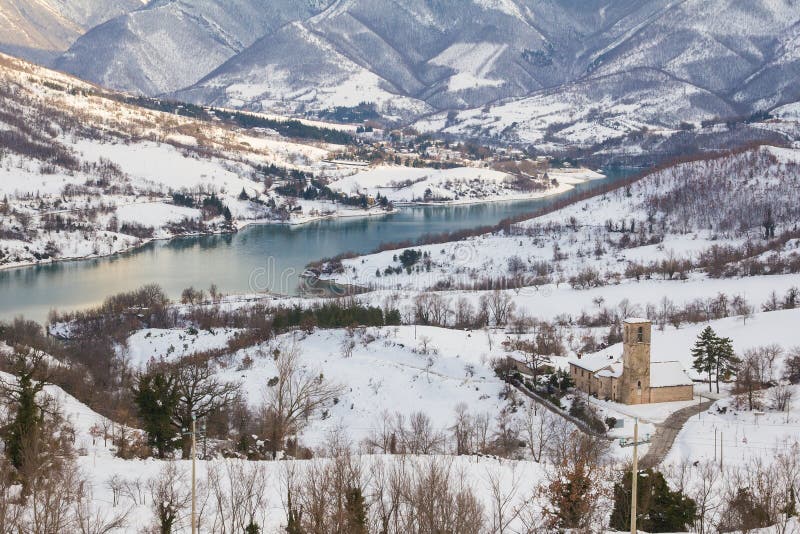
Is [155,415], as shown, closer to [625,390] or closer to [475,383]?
[475,383]

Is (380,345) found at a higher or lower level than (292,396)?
higher

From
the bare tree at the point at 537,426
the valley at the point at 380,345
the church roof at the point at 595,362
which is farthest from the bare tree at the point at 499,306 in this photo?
the bare tree at the point at 537,426

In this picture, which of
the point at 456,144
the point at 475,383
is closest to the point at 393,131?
the point at 456,144

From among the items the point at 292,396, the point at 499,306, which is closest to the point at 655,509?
the point at 292,396

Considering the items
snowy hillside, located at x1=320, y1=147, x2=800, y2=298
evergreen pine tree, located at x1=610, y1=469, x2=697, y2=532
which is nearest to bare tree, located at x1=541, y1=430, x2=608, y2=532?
evergreen pine tree, located at x1=610, y1=469, x2=697, y2=532

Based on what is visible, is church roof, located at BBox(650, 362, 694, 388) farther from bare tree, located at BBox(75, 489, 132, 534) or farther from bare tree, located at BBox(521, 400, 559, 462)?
bare tree, located at BBox(75, 489, 132, 534)

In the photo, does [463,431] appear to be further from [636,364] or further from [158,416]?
[158,416]
